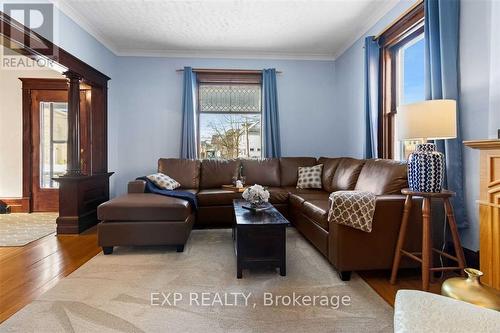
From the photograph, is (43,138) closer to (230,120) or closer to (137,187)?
(137,187)

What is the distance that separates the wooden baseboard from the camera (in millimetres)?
4965

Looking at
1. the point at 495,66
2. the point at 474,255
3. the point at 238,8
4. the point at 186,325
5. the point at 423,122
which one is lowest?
the point at 186,325

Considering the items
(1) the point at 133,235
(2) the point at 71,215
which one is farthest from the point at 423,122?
(2) the point at 71,215

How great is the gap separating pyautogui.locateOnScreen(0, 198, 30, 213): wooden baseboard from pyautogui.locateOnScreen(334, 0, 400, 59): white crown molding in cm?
600

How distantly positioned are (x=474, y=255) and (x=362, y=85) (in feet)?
8.79

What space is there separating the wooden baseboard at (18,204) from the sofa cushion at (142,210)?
127 inches

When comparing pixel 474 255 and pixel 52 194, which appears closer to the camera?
pixel 474 255

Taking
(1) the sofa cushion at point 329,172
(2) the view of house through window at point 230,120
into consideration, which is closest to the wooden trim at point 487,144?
(1) the sofa cushion at point 329,172

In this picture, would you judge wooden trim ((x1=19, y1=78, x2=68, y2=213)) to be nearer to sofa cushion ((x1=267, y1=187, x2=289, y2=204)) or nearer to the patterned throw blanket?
sofa cushion ((x1=267, y1=187, x2=289, y2=204))

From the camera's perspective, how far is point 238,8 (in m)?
3.48

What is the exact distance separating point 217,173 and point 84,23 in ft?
8.98

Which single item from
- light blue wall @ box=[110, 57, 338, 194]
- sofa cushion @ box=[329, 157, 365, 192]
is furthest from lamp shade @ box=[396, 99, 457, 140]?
light blue wall @ box=[110, 57, 338, 194]

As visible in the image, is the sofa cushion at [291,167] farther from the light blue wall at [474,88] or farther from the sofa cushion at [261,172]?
the light blue wall at [474,88]

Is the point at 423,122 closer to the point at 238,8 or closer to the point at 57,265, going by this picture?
the point at 238,8
